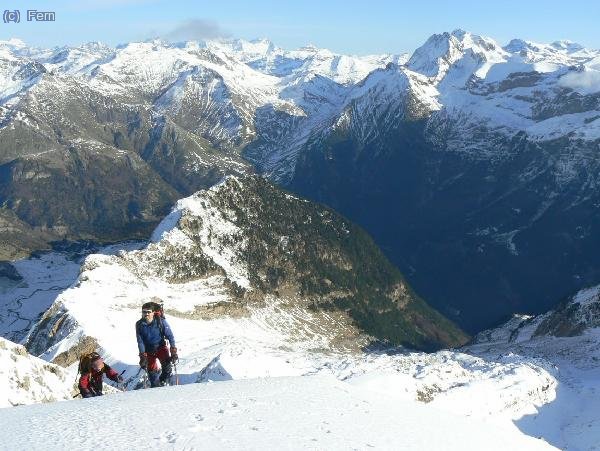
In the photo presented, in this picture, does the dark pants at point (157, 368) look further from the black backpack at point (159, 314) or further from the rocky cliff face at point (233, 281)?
the rocky cliff face at point (233, 281)

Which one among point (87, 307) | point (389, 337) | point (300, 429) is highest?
point (300, 429)

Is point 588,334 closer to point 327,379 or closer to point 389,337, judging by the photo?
point 389,337

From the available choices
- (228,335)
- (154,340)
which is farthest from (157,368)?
(228,335)

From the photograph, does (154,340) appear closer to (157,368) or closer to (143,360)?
(143,360)

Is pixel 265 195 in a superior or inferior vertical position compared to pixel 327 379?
inferior

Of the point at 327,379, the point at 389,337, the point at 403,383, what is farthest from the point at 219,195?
the point at 327,379

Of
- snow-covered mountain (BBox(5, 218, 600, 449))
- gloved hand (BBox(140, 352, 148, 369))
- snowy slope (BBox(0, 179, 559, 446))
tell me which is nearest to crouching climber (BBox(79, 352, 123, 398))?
gloved hand (BBox(140, 352, 148, 369))
